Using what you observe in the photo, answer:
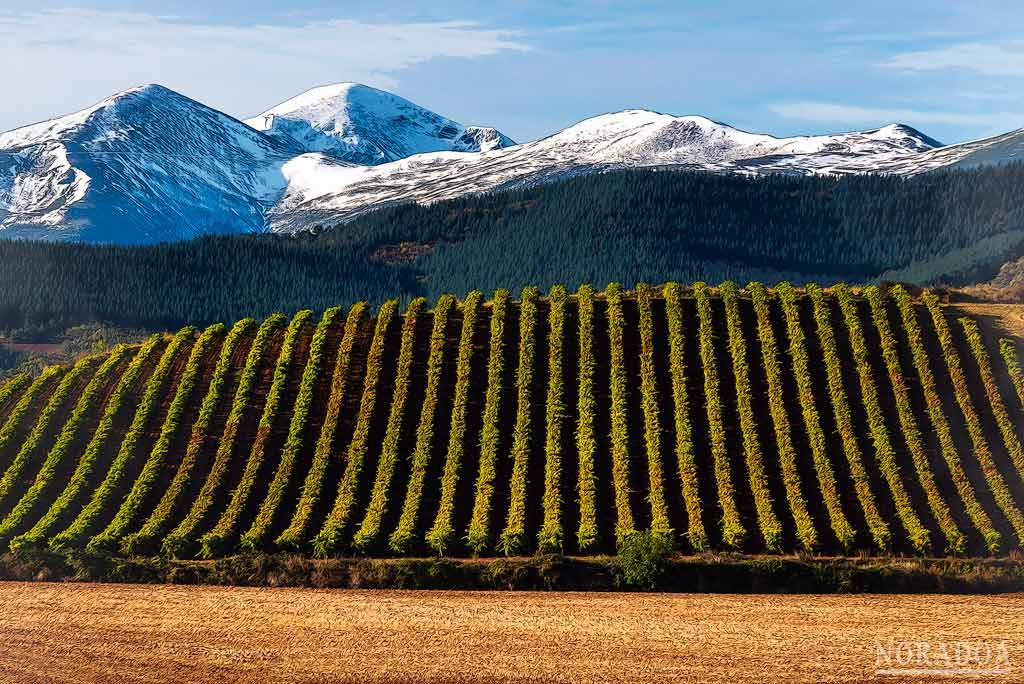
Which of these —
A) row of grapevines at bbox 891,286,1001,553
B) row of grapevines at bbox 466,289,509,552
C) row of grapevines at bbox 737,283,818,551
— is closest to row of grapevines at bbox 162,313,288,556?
row of grapevines at bbox 466,289,509,552

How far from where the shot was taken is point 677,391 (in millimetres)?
73812

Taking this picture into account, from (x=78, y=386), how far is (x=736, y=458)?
44719 millimetres

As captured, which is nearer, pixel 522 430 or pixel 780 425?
pixel 780 425

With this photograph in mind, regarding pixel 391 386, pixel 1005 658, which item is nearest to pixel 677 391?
pixel 391 386

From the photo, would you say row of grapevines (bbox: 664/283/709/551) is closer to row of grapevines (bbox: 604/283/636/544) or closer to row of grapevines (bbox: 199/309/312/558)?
row of grapevines (bbox: 604/283/636/544)

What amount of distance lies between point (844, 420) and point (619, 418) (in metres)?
13.5

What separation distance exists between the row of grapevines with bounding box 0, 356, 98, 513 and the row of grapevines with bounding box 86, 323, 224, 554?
24.1ft

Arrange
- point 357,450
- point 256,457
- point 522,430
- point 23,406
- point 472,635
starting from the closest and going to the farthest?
point 472,635, point 357,450, point 522,430, point 256,457, point 23,406

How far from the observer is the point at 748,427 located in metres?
70.1

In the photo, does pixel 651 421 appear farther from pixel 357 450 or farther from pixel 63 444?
pixel 63 444

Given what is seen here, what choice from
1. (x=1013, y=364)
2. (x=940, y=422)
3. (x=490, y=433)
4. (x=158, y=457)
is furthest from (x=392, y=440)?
(x=1013, y=364)

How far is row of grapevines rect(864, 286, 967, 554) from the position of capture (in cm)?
6009

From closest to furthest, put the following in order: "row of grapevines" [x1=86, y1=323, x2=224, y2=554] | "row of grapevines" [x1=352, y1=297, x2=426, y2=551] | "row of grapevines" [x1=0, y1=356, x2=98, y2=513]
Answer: "row of grapevines" [x1=352, y1=297, x2=426, y2=551]
"row of grapevines" [x1=86, y1=323, x2=224, y2=554]
"row of grapevines" [x1=0, y1=356, x2=98, y2=513]

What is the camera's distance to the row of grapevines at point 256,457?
6205cm
